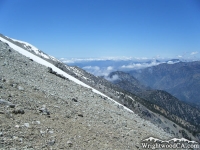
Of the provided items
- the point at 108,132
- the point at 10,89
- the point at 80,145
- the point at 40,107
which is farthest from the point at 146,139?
the point at 10,89

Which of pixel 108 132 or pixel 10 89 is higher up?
pixel 10 89

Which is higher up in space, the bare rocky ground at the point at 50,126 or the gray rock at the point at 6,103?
the gray rock at the point at 6,103

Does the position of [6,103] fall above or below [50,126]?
above

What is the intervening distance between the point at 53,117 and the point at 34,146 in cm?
461

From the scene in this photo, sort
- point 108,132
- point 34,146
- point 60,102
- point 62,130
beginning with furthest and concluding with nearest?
point 60,102 → point 108,132 → point 62,130 → point 34,146

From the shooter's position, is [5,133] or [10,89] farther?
[10,89]

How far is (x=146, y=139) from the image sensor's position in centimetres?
1798

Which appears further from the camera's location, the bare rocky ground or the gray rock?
the gray rock

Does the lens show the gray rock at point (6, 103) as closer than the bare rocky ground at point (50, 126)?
No

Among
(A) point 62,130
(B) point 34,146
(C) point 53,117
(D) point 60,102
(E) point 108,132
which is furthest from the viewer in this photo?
(D) point 60,102

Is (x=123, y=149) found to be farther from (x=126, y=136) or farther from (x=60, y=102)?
(x=60, y=102)

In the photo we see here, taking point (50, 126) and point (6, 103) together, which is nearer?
point (50, 126)

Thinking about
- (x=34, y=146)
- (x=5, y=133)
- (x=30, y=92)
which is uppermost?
(x=30, y=92)

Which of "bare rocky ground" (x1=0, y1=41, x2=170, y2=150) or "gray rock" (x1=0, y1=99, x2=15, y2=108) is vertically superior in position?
"gray rock" (x1=0, y1=99, x2=15, y2=108)
